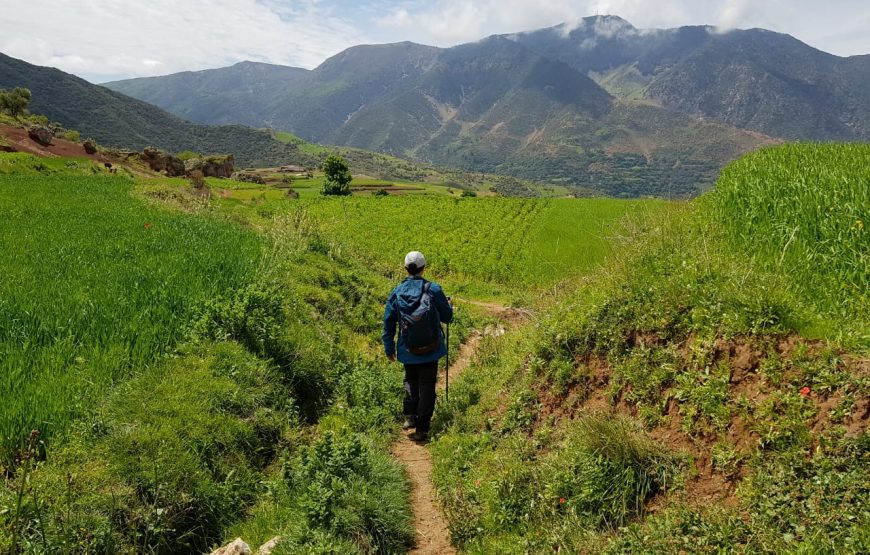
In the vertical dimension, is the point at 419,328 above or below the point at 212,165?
below

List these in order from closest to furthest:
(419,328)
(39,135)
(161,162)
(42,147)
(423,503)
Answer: (423,503), (419,328), (42,147), (39,135), (161,162)

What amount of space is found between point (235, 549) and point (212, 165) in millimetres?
90093

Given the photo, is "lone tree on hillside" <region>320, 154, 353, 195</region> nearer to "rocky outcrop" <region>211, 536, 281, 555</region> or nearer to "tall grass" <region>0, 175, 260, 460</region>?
"tall grass" <region>0, 175, 260, 460</region>

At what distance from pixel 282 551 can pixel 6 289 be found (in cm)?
673

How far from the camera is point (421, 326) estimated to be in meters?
7.18

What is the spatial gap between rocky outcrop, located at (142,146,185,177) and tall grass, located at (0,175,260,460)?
5402cm

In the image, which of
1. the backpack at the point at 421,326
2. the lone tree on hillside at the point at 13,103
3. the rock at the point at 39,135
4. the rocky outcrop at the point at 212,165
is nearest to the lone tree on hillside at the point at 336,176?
the rocky outcrop at the point at 212,165

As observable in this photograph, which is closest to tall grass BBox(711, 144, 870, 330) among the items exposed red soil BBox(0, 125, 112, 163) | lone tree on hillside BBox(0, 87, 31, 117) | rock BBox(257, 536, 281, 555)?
rock BBox(257, 536, 281, 555)

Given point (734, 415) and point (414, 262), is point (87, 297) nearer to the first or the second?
point (414, 262)

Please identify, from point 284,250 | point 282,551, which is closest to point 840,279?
point 282,551

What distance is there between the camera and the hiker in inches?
284

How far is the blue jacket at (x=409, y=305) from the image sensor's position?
23.9 feet

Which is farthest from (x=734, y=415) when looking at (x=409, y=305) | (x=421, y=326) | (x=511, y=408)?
(x=409, y=305)

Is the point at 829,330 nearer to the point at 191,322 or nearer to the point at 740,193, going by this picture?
the point at 740,193
